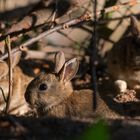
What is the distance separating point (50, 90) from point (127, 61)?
164 cm

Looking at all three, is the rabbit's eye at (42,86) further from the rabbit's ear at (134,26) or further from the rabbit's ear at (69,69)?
the rabbit's ear at (134,26)

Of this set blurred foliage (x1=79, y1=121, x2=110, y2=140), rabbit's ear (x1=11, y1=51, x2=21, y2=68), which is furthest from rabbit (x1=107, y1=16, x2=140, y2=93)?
blurred foliage (x1=79, y1=121, x2=110, y2=140)

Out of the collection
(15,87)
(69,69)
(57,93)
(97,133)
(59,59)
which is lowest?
(97,133)

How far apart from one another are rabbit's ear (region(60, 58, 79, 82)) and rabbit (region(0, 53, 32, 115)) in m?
0.68

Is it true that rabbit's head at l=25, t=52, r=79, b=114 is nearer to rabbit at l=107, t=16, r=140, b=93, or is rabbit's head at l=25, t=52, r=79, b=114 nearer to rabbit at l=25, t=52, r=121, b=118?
rabbit at l=25, t=52, r=121, b=118

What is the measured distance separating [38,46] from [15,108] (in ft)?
5.01

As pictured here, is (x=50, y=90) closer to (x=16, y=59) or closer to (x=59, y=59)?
(x=59, y=59)

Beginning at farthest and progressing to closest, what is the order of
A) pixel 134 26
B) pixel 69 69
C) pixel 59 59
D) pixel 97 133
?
1. pixel 134 26
2. pixel 59 59
3. pixel 69 69
4. pixel 97 133

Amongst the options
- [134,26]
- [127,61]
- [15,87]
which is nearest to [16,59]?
[15,87]

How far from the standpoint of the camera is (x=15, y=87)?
23.2 feet

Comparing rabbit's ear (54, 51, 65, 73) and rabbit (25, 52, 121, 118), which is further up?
rabbit's ear (54, 51, 65, 73)

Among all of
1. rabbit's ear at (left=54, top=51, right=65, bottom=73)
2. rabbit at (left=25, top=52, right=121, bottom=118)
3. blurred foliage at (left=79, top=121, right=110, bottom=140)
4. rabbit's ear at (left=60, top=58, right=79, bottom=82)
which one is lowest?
blurred foliage at (left=79, top=121, right=110, bottom=140)

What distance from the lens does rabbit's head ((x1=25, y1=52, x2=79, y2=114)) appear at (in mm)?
6133

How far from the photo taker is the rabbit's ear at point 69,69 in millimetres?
5992
